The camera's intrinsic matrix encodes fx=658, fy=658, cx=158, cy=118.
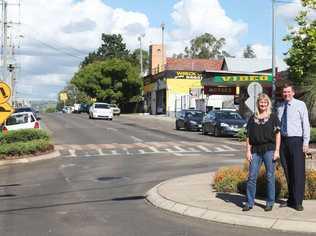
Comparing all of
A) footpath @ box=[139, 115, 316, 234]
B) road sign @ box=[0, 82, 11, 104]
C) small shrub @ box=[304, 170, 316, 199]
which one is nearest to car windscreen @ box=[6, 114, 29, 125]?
road sign @ box=[0, 82, 11, 104]

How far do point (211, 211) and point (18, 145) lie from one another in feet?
42.5

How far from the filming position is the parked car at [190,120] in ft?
139

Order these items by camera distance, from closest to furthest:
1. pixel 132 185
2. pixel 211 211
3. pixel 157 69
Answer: pixel 211 211 → pixel 132 185 → pixel 157 69

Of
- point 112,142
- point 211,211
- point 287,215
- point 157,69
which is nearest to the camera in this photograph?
point 287,215

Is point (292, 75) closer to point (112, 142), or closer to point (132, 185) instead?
point (112, 142)

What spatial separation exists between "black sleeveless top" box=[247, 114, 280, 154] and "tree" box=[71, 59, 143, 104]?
7908cm

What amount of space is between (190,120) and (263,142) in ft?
108

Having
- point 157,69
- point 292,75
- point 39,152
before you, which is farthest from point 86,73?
point 39,152

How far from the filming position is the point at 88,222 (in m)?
9.67

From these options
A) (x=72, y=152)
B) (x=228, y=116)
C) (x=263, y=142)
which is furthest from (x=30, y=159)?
(x=228, y=116)

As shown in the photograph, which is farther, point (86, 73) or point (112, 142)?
point (86, 73)

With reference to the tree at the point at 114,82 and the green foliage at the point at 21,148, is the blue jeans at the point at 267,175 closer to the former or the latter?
the green foliage at the point at 21,148

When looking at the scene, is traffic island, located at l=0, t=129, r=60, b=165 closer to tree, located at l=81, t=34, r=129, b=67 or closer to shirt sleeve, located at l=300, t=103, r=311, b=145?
shirt sleeve, located at l=300, t=103, r=311, b=145

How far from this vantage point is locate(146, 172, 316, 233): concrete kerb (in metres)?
8.82
